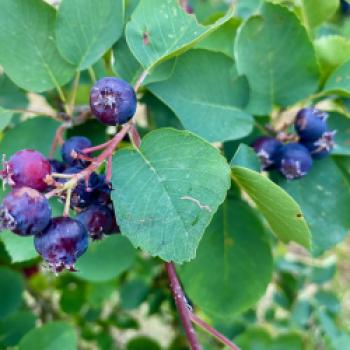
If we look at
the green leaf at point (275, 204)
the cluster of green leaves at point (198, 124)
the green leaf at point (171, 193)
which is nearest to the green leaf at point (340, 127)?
the cluster of green leaves at point (198, 124)

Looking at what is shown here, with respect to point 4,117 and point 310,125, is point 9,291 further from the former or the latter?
point 310,125

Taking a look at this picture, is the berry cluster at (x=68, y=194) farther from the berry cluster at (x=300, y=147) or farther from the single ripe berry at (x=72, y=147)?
the berry cluster at (x=300, y=147)

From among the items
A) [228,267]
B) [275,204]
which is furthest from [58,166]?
[228,267]

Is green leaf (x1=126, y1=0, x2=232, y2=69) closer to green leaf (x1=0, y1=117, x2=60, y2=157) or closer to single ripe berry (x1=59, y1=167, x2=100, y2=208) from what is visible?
single ripe berry (x1=59, y1=167, x2=100, y2=208)

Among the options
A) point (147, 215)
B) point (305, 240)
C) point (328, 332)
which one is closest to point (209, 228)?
point (305, 240)

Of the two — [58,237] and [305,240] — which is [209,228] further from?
[58,237]

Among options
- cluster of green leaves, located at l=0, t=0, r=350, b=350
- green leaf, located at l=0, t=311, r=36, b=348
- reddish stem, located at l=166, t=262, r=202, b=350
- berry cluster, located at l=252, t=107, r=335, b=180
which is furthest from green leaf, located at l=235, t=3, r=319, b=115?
green leaf, located at l=0, t=311, r=36, b=348
